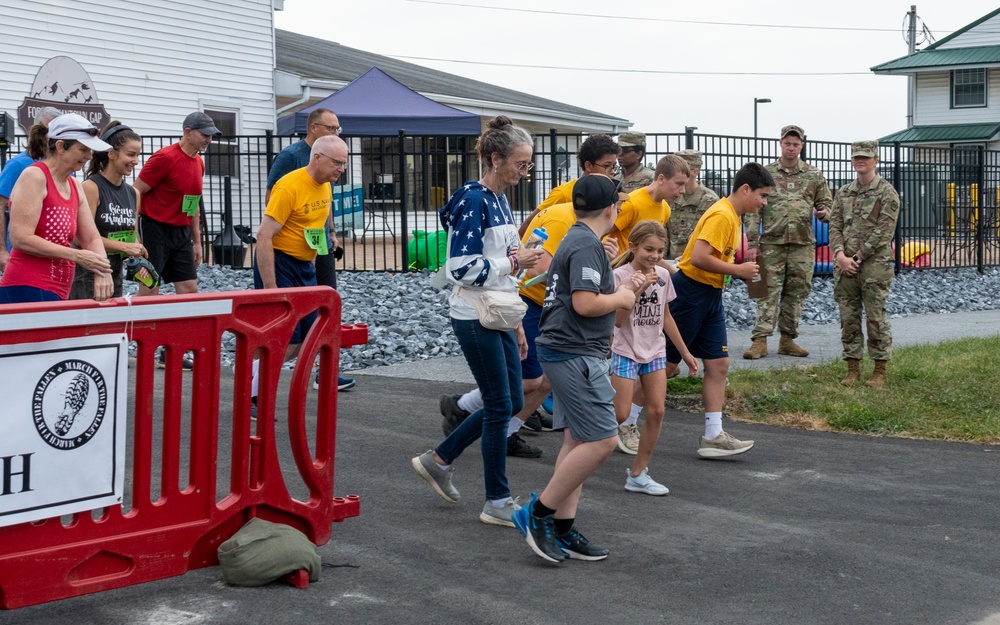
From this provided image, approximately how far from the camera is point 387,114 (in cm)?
2286

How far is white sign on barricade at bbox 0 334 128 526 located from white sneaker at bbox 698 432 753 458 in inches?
143

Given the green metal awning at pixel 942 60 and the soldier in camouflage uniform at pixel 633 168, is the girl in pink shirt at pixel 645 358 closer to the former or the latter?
the soldier in camouflage uniform at pixel 633 168

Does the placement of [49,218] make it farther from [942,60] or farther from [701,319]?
[942,60]

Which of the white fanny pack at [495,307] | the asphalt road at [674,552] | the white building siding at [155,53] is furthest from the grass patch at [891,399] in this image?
the white building siding at [155,53]

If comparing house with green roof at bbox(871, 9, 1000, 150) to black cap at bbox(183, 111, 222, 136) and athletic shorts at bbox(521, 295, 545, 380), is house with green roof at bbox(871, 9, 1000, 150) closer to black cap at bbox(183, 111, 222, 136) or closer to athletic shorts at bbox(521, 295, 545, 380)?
black cap at bbox(183, 111, 222, 136)

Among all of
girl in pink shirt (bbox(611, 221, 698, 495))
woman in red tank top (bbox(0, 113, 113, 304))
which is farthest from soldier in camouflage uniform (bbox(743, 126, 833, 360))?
woman in red tank top (bbox(0, 113, 113, 304))

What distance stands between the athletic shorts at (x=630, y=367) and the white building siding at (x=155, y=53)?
18.1 m

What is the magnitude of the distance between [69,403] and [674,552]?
261 cm

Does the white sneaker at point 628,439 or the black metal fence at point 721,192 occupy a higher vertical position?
the black metal fence at point 721,192

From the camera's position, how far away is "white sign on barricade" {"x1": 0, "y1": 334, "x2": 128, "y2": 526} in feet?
13.3

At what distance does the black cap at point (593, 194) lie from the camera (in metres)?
4.92

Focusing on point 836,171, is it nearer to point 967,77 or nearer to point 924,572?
point 924,572

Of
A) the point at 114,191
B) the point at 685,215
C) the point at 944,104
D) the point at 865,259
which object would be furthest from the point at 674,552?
the point at 944,104

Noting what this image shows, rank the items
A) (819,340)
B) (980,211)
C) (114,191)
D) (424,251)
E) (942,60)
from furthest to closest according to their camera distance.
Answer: (942,60), (980,211), (424,251), (819,340), (114,191)
